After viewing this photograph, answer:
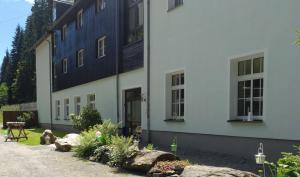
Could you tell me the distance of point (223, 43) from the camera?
38.4 ft

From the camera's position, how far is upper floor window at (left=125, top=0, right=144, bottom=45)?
17.7 meters

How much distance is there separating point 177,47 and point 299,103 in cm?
594

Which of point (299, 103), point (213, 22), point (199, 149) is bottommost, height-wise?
point (199, 149)

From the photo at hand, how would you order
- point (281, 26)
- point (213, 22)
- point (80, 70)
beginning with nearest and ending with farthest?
point (281, 26)
point (213, 22)
point (80, 70)

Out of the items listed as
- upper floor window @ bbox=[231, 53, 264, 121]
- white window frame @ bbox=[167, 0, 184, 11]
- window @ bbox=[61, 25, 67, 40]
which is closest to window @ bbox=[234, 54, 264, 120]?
upper floor window @ bbox=[231, 53, 264, 121]

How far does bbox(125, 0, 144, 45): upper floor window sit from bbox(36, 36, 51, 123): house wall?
16568 mm

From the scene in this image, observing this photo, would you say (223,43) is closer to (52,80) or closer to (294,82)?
(294,82)

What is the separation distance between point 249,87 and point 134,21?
28.6ft

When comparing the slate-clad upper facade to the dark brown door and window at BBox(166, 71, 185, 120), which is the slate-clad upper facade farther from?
window at BBox(166, 71, 185, 120)

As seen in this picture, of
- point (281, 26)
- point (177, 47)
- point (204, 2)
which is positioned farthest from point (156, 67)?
point (281, 26)

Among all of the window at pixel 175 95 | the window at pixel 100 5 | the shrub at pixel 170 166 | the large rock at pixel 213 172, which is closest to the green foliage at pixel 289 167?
the large rock at pixel 213 172

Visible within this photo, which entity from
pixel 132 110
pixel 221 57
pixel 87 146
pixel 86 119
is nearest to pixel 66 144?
pixel 87 146

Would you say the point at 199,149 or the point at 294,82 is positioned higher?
the point at 294,82

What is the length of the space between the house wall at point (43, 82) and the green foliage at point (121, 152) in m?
24.7
